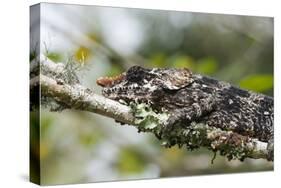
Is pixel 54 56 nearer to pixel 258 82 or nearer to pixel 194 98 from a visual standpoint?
pixel 194 98

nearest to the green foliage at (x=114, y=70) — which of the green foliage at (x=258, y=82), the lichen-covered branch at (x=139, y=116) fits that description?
the lichen-covered branch at (x=139, y=116)

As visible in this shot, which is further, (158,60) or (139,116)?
(158,60)

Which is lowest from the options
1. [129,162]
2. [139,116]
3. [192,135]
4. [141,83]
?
[129,162]

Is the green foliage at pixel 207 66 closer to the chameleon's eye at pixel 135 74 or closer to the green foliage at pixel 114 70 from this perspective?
the chameleon's eye at pixel 135 74

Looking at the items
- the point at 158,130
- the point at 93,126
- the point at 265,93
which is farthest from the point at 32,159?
the point at 265,93

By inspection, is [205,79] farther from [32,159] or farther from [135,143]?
[32,159]

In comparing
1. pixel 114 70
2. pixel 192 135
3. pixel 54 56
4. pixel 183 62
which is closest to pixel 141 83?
pixel 114 70
